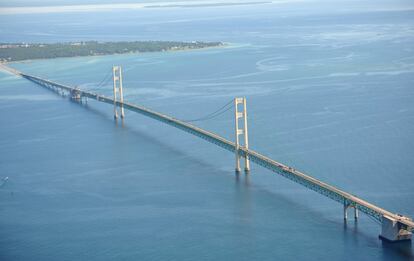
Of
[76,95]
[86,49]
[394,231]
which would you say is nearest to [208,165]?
[394,231]

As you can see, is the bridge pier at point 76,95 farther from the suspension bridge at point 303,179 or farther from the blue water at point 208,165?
the suspension bridge at point 303,179

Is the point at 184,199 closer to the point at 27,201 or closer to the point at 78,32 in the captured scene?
the point at 27,201

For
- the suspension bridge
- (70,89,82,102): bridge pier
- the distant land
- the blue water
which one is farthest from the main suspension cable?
the distant land

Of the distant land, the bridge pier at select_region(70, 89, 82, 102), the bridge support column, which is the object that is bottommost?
the bridge support column

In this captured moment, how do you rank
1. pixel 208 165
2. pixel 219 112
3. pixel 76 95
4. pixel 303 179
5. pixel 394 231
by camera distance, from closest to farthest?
1. pixel 394 231
2. pixel 303 179
3. pixel 208 165
4. pixel 219 112
5. pixel 76 95

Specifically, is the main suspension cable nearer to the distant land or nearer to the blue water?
the blue water

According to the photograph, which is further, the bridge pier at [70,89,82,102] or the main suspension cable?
the bridge pier at [70,89,82,102]

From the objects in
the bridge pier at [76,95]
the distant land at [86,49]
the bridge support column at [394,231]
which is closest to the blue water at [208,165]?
the bridge support column at [394,231]

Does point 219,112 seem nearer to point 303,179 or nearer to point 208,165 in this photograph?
point 208,165
